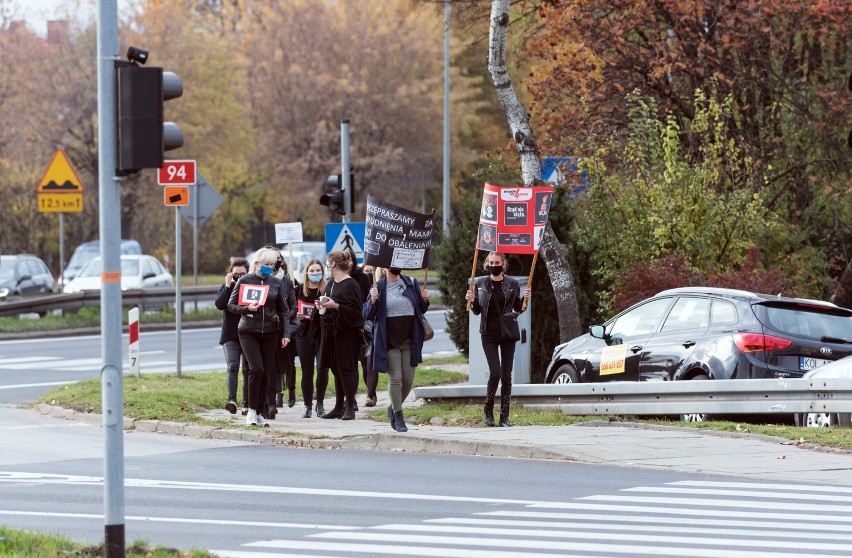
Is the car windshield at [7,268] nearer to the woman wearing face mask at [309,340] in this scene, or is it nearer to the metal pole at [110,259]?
the woman wearing face mask at [309,340]

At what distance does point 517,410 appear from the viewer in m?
18.1

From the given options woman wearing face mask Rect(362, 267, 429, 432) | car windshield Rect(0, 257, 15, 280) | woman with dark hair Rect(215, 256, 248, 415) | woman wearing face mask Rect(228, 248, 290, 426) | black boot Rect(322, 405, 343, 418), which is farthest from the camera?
car windshield Rect(0, 257, 15, 280)

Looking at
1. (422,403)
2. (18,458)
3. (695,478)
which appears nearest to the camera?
(695,478)

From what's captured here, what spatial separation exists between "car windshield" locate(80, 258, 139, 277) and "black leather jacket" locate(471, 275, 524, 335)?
2602 centimetres

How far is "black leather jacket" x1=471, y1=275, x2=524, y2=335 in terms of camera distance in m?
16.4

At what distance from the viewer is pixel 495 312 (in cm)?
1636

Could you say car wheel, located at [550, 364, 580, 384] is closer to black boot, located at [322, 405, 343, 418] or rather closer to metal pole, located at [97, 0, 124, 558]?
black boot, located at [322, 405, 343, 418]

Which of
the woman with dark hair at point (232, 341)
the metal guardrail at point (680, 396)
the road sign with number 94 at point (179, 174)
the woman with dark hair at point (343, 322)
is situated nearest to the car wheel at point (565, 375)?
the metal guardrail at point (680, 396)

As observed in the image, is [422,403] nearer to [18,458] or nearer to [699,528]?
[18,458]

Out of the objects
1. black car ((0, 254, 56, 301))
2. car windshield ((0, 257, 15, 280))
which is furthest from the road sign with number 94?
car windshield ((0, 257, 15, 280))

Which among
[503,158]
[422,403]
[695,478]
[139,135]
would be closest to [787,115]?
[503,158]

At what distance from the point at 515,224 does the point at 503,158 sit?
40.6ft

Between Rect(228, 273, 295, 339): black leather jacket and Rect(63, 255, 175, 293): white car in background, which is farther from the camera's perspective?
Rect(63, 255, 175, 293): white car in background

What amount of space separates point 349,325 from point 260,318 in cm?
119
